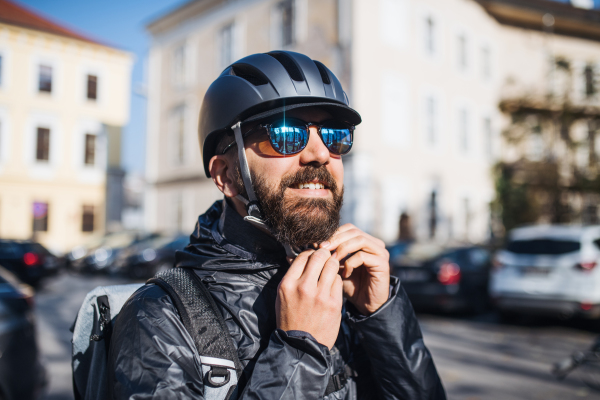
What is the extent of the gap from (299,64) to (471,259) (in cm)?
870

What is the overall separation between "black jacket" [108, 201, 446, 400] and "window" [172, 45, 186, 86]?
74.3 ft

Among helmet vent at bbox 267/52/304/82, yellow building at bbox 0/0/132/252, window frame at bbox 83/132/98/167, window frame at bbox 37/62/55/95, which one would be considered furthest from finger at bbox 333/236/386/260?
window frame at bbox 37/62/55/95

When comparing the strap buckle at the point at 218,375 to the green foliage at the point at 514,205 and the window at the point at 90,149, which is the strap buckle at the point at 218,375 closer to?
the green foliage at the point at 514,205

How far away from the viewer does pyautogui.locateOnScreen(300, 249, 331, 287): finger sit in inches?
48.4

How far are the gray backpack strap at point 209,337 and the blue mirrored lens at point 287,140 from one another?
0.52 meters

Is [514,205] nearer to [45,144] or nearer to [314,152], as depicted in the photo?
[314,152]

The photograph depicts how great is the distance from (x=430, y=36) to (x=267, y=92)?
17854mm

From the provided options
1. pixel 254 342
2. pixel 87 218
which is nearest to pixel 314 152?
pixel 254 342

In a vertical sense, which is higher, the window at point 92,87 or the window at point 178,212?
the window at point 92,87

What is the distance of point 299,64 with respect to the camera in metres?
1.65

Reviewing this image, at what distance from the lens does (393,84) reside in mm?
16109

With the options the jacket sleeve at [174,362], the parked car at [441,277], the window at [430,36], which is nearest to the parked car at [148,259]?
the parked car at [441,277]

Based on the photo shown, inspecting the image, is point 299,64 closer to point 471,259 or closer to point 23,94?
point 471,259

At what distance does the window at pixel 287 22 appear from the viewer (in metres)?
17.2
